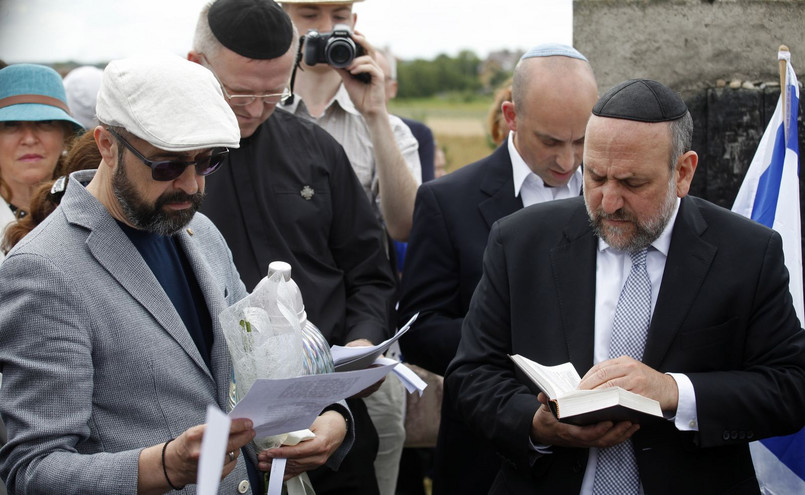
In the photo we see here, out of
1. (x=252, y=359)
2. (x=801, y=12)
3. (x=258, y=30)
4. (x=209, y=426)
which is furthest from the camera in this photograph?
(x=801, y=12)

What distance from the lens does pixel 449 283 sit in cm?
369

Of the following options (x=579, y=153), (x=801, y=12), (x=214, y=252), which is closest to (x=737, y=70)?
(x=801, y=12)

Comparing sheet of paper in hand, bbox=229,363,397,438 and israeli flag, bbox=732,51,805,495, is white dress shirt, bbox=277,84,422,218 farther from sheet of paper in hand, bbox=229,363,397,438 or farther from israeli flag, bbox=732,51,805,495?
sheet of paper in hand, bbox=229,363,397,438

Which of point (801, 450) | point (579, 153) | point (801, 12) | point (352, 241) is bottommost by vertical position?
point (801, 450)

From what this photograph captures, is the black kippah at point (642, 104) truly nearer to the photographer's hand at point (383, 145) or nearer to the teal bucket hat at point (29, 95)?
the photographer's hand at point (383, 145)

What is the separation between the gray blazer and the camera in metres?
2.31

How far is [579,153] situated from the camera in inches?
151

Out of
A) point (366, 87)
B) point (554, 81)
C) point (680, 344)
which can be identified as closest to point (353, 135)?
point (366, 87)

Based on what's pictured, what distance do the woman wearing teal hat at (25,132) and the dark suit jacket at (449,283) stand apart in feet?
5.24

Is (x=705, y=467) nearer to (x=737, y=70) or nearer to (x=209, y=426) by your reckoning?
(x=209, y=426)

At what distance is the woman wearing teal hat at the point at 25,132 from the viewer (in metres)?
4.00

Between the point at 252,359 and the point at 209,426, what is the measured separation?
0.69 metres

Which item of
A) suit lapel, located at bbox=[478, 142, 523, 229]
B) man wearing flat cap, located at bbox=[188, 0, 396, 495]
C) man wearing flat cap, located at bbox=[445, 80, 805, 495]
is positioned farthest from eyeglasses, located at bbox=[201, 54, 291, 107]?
man wearing flat cap, located at bbox=[445, 80, 805, 495]

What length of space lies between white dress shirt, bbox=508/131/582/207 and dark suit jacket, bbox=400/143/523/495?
5 centimetres
